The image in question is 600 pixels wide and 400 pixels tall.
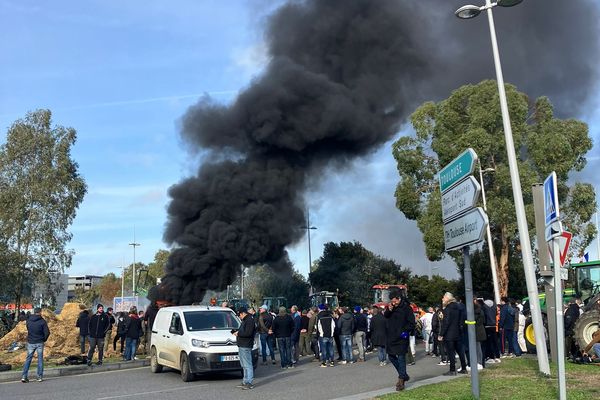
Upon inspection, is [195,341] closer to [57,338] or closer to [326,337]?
[326,337]

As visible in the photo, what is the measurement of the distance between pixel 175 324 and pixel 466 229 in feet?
26.2

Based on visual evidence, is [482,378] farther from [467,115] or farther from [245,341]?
[467,115]

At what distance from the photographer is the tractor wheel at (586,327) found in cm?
1330

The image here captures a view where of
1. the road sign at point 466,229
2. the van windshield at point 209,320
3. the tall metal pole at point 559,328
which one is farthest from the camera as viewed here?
the van windshield at point 209,320

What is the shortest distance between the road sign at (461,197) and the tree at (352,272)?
39085mm

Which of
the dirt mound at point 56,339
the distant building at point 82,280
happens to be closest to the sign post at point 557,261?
the dirt mound at point 56,339

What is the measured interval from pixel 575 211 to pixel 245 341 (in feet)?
81.6

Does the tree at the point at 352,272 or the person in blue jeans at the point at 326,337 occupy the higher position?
the tree at the point at 352,272

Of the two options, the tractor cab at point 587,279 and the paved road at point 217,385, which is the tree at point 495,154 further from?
the paved road at point 217,385

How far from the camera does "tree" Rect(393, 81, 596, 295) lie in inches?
1145

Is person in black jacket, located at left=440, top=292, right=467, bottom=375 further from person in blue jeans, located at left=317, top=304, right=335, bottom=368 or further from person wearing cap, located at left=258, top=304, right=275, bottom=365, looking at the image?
person wearing cap, located at left=258, top=304, right=275, bottom=365

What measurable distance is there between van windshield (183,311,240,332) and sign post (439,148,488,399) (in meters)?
6.66

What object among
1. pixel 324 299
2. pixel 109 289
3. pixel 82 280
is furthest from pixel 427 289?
pixel 82 280

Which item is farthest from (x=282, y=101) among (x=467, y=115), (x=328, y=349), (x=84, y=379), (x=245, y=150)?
(x=84, y=379)
